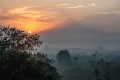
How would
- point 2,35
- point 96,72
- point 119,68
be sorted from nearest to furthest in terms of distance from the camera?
point 2,35 → point 96,72 → point 119,68

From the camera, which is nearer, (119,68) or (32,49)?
(32,49)

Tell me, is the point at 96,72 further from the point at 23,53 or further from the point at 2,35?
the point at 23,53

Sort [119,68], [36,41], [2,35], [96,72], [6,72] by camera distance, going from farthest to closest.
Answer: [119,68]
[96,72]
[36,41]
[2,35]
[6,72]

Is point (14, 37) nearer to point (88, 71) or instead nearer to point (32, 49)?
A: point (32, 49)

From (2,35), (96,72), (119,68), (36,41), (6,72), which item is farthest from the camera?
(119,68)

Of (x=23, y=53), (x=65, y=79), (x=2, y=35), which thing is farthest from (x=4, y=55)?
(x=65, y=79)

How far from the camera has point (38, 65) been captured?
157 feet

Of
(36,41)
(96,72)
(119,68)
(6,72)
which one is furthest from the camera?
(119,68)

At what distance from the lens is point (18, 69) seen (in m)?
46.2

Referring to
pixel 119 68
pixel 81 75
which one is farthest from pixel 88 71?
pixel 119 68

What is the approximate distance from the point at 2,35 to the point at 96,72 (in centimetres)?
9672

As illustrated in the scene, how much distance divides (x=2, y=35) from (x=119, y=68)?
113m

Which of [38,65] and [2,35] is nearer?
[38,65]

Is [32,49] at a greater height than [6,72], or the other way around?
[32,49]
